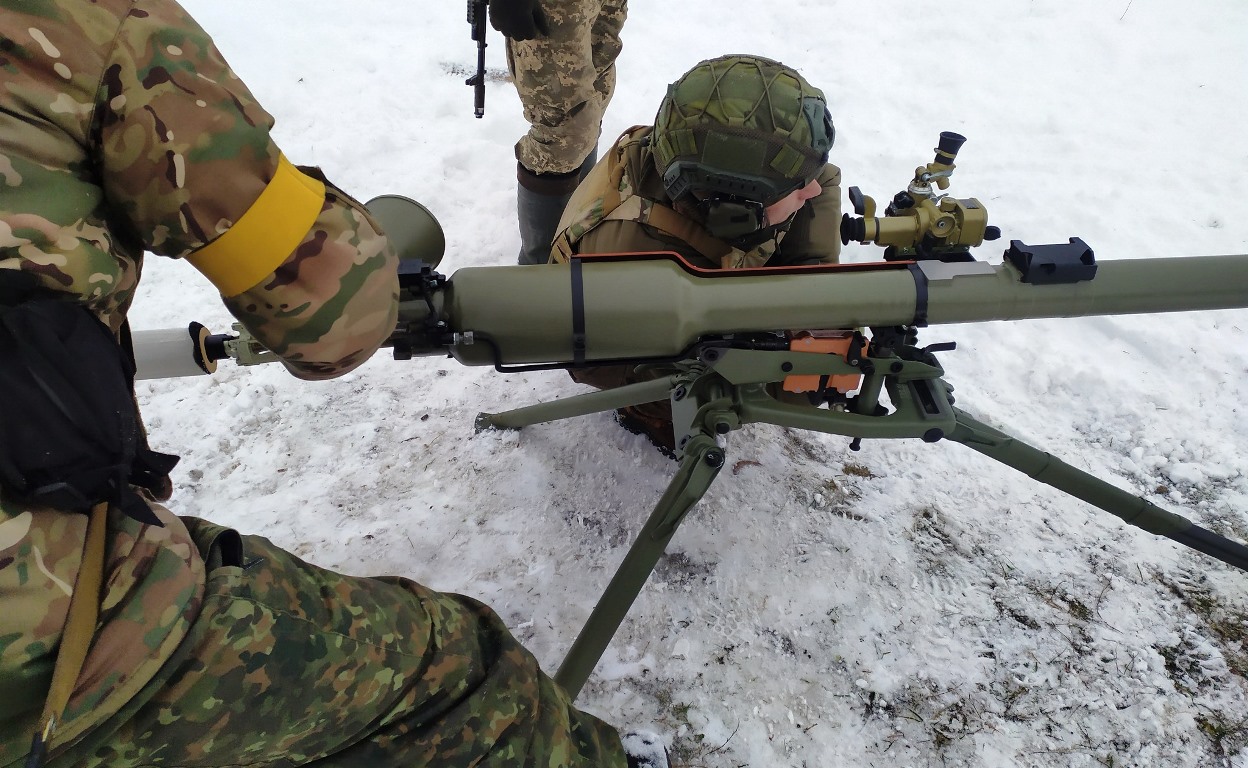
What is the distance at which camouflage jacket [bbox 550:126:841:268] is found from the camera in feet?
7.75

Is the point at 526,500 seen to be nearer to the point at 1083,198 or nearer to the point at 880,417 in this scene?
the point at 880,417

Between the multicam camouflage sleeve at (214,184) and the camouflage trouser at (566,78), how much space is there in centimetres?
216

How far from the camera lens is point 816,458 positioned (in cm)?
295

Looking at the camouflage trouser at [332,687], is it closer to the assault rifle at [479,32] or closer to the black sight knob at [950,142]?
the black sight knob at [950,142]

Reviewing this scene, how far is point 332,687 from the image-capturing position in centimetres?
121

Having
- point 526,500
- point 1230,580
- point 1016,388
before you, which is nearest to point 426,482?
point 526,500

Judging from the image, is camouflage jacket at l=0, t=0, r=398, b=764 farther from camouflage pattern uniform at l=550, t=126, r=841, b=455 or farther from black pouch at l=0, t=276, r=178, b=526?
camouflage pattern uniform at l=550, t=126, r=841, b=455

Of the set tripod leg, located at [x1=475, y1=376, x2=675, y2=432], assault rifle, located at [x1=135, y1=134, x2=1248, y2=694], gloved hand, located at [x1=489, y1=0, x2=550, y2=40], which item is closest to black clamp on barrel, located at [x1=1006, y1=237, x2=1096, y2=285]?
assault rifle, located at [x1=135, y1=134, x2=1248, y2=694]

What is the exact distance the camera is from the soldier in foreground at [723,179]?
2.08m

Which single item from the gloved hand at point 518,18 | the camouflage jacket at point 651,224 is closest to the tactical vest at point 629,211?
the camouflage jacket at point 651,224

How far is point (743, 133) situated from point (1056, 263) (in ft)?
3.10

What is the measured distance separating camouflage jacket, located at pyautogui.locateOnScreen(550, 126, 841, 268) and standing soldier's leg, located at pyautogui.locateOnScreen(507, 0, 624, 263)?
0.60 metres

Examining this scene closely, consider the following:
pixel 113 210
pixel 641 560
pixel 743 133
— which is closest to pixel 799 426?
pixel 641 560

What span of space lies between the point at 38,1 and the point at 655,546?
161 centimetres
